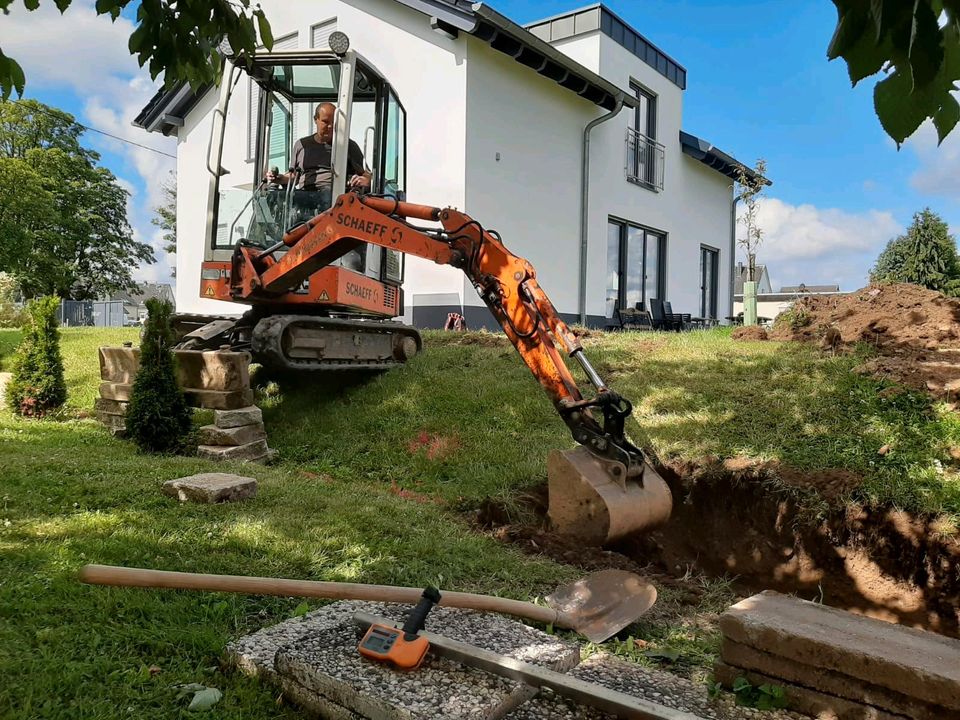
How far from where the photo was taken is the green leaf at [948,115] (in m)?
1.46

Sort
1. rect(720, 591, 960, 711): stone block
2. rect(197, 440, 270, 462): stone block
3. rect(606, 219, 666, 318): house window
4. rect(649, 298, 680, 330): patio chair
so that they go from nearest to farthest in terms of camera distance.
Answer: rect(720, 591, 960, 711): stone block < rect(197, 440, 270, 462): stone block < rect(606, 219, 666, 318): house window < rect(649, 298, 680, 330): patio chair

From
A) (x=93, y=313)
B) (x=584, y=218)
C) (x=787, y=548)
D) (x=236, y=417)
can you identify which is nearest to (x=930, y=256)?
(x=584, y=218)

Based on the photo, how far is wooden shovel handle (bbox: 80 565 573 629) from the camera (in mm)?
2297

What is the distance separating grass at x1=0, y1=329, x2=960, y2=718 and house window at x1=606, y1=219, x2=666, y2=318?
651cm

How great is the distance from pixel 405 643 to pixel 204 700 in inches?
29.4

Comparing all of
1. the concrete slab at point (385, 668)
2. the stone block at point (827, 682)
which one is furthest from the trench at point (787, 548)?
the stone block at point (827, 682)

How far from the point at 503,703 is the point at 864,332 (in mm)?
7050

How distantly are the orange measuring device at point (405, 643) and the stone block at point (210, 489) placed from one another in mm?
2459

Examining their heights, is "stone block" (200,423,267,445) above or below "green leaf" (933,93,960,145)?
below

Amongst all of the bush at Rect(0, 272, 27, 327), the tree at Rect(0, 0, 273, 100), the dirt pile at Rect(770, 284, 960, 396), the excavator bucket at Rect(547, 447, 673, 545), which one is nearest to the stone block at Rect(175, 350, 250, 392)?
the excavator bucket at Rect(547, 447, 673, 545)

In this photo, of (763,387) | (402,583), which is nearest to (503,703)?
(402,583)

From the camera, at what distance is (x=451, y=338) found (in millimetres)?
9812

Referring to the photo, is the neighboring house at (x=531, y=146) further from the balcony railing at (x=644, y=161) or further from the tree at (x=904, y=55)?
the tree at (x=904, y=55)

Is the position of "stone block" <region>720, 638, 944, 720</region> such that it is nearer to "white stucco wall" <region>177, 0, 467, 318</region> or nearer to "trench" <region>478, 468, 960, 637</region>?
"trench" <region>478, 468, 960, 637</region>
